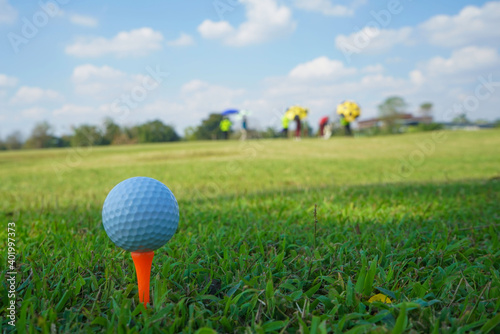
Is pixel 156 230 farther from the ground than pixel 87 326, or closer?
farther from the ground

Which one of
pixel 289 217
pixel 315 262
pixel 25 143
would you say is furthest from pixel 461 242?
pixel 25 143

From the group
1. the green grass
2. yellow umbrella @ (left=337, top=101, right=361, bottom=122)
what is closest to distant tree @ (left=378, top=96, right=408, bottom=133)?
yellow umbrella @ (left=337, top=101, right=361, bottom=122)

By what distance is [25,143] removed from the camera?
111ft

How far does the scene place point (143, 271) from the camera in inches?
53.4

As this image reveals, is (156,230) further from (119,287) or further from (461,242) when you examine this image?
(461,242)

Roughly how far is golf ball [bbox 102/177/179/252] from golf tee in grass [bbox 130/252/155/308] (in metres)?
0.02

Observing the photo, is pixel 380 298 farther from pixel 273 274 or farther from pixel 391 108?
pixel 391 108

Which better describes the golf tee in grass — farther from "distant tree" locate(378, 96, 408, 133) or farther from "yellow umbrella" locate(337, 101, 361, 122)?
"distant tree" locate(378, 96, 408, 133)

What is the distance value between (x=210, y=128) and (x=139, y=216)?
40340 mm

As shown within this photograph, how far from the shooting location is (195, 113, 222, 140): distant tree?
40250 millimetres

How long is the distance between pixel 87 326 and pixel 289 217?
1.87m

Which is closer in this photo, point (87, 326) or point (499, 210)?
point (87, 326)

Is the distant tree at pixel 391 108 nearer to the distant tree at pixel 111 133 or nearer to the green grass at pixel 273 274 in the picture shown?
the distant tree at pixel 111 133

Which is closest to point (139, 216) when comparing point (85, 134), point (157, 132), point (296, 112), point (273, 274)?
point (273, 274)
